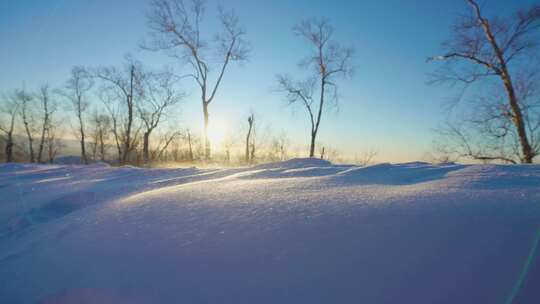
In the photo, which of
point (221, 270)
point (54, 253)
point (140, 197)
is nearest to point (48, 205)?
point (140, 197)

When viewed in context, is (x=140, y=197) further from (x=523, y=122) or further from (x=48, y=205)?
(x=523, y=122)

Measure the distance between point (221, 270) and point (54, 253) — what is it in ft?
2.43

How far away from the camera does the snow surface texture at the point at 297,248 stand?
68 cm

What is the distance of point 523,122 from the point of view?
745cm

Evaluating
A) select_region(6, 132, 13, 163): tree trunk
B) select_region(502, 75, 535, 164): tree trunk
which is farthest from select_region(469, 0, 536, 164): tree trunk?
select_region(6, 132, 13, 163): tree trunk

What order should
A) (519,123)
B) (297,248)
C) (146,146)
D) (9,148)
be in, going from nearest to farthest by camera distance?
(297,248)
(519,123)
(146,146)
(9,148)

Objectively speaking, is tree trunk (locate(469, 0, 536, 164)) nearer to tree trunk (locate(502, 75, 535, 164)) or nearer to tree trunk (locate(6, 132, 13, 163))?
tree trunk (locate(502, 75, 535, 164))

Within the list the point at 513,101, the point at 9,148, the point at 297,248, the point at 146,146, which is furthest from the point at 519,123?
the point at 9,148

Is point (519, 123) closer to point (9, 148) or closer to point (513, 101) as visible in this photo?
point (513, 101)

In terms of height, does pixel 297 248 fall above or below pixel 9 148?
below

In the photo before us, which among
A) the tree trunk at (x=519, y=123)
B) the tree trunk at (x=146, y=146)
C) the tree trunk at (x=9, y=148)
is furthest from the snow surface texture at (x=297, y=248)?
the tree trunk at (x=9, y=148)

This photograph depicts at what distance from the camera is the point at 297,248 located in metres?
0.84

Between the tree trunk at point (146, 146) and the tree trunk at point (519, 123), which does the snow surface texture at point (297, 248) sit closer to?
the tree trunk at point (519, 123)

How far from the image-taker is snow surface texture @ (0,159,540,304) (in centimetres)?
68
